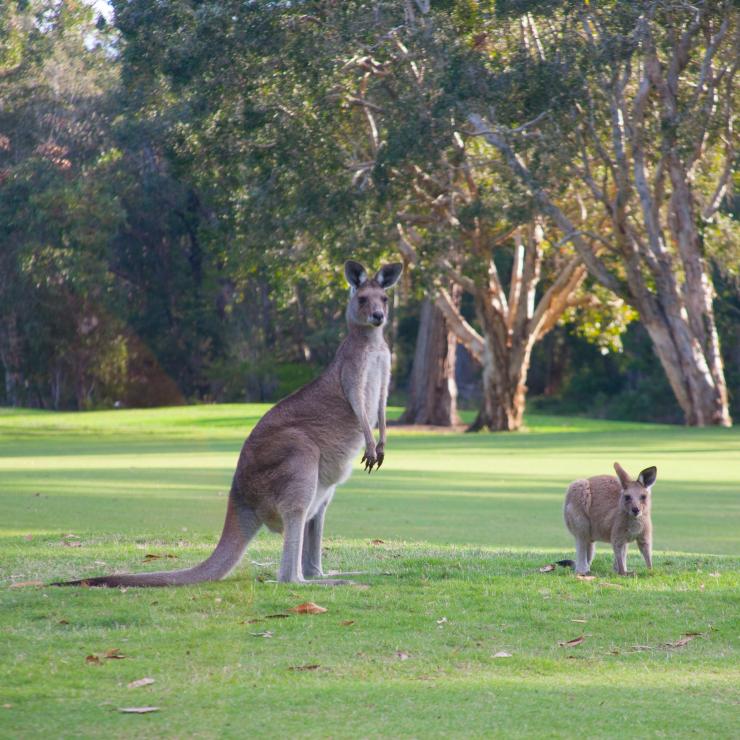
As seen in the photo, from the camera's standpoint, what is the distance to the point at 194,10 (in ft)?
91.1

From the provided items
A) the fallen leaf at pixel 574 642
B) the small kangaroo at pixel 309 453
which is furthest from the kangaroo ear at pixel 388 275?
the fallen leaf at pixel 574 642

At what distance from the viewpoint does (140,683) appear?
4.77 metres

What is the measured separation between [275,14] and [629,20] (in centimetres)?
746

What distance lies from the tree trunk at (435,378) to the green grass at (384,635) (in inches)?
879

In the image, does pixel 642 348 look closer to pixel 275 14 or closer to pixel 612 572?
pixel 275 14

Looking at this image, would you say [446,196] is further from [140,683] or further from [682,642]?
[140,683]

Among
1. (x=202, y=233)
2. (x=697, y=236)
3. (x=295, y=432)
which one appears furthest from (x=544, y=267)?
(x=295, y=432)

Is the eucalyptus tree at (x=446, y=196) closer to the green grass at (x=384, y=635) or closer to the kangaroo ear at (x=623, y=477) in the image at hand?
the green grass at (x=384, y=635)

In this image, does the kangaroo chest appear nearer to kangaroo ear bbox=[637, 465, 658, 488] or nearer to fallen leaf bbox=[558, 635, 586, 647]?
kangaroo ear bbox=[637, 465, 658, 488]

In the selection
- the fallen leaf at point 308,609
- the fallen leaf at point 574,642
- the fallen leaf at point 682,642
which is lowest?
the fallen leaf at point 682,642

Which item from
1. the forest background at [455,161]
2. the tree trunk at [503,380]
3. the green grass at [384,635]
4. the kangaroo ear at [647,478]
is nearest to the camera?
the green grass at [384,635]

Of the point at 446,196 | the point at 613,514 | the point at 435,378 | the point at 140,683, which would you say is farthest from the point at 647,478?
the point at 435,378

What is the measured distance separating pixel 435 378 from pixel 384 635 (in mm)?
29018

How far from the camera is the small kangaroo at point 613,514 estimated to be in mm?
7535
